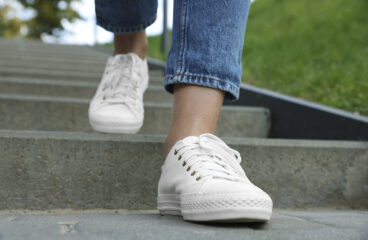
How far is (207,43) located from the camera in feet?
3.38

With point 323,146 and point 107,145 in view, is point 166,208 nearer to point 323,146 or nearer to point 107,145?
point 107,145

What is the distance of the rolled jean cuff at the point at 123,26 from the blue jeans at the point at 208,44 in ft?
1.34

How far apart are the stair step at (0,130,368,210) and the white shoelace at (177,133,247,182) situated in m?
0.25

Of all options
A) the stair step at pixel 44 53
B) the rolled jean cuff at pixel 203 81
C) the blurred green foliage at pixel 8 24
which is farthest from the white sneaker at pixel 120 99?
the blurred green foliage at pixel 8 24

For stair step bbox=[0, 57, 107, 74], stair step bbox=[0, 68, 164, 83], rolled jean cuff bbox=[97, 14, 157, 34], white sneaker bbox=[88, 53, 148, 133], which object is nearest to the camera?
white sneaker bbox=[88, 53, 148, 133]

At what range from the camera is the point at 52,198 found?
116 cm

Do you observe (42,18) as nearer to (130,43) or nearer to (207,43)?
(130,43)

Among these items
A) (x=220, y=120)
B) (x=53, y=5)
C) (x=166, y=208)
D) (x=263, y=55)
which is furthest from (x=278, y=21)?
(x=53, y=5)

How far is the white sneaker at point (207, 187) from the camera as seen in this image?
34.0 inches

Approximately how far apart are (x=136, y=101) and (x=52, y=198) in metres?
0.41

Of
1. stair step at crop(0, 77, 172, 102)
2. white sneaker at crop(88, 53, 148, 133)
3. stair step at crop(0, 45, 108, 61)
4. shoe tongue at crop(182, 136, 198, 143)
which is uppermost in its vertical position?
shoe tongue at crop(182, 136, 198, 143)

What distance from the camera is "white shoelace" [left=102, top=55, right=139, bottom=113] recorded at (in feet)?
4.52

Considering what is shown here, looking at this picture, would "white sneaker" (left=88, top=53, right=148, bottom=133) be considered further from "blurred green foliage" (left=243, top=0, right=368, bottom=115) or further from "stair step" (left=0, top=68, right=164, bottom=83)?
"stair step" (left=0, top=68, right=164, bottom=83)

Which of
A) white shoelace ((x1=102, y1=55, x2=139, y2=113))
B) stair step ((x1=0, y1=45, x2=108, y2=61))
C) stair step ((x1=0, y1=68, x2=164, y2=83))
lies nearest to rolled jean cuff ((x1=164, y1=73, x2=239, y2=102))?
white shoelace ((x1=102, y1=55, x2=139, y2=113))
